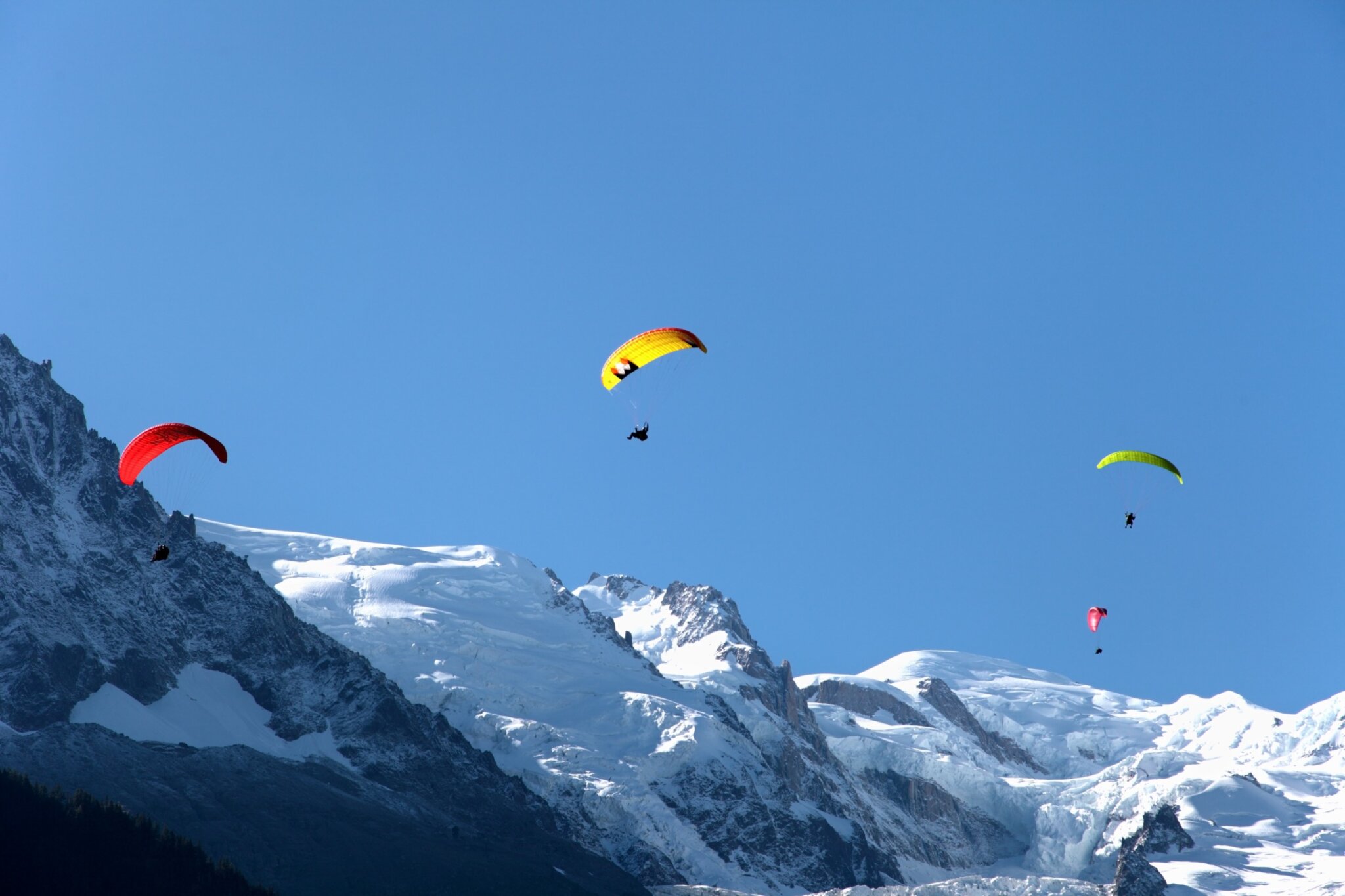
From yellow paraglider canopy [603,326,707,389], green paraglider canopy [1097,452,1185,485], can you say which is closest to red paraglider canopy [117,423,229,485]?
yellow paraglider canopy [603,326,707,389]

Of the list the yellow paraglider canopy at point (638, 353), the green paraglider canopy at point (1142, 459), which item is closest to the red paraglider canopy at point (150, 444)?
the yellow paraglider canopy at point (638, 353)

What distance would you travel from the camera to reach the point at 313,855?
598 feet

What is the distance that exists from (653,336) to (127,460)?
29545mm

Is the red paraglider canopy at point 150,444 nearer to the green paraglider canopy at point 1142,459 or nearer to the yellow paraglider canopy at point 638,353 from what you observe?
the yellow paraglider canopy at point 638,353

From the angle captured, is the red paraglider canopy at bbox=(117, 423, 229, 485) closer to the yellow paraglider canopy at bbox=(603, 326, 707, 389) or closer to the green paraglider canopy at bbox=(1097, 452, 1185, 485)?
the yellow paraglider canopy at bbox=(603, 326, 707, 389)

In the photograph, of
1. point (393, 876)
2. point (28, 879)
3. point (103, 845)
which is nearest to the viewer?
point (28, 879)

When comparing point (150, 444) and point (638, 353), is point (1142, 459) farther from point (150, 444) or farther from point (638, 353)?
point (150, 444)

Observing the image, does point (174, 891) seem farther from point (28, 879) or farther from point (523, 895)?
point (523, 895)

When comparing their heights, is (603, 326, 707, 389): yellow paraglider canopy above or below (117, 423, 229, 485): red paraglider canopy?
above

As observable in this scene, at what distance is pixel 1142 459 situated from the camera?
96.2m

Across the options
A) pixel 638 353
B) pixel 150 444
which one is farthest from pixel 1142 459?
pixel 150 444

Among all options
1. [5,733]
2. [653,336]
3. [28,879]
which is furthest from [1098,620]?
[5,733]

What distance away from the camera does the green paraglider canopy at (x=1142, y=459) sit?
95.6 m

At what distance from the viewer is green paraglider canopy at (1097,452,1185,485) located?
95562 mm
